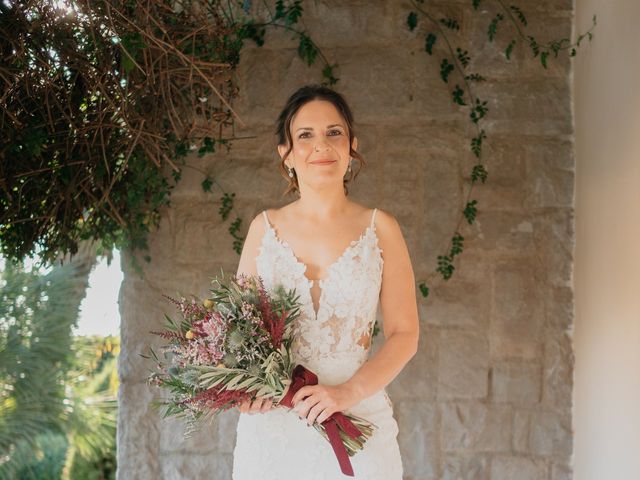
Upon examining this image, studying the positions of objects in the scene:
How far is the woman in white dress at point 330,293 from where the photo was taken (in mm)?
2572

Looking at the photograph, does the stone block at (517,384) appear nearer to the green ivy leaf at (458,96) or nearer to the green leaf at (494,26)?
the green ivy leaf at (458,96)

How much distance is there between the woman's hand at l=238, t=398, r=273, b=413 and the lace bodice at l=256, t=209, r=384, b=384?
0.23m

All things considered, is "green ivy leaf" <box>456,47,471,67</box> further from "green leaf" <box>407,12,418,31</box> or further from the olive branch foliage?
"green leaf" <box>407,12,418,31</box>

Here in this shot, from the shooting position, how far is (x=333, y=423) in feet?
7.95

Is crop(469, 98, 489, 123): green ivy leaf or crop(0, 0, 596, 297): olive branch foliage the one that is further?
crop(469, 98, 489, 123): green ivy leaf

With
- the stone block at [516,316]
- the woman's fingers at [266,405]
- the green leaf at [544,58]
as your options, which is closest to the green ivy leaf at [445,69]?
the green leaf at [544,58]

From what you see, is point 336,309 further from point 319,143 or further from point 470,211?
point 470,211

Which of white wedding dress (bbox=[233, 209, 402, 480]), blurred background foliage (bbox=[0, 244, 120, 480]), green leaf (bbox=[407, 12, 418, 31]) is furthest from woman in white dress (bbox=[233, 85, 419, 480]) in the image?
blurred background foliage (bbox=[0, 244, 120, 480])

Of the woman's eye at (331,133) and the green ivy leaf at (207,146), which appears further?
the green ivy leaf at (207,146)

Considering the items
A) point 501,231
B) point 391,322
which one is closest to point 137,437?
point 391,322

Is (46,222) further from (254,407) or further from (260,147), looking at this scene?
(254,407)

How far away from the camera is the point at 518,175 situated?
3.87 m

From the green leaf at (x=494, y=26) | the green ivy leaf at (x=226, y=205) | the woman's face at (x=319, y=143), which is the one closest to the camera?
the woman's face at (x=319, y=143)

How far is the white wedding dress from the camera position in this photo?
2.57 metres
